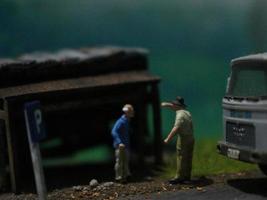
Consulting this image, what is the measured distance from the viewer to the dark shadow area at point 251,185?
12.1 m

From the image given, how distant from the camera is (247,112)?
11734 millimetres

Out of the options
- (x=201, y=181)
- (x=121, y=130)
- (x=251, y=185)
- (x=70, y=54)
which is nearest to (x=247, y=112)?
(x=251, y=185)

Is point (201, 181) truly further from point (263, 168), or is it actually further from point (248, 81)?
point (248, 81)

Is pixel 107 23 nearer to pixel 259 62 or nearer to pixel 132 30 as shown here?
pixel 132 30

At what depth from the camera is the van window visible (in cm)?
1186

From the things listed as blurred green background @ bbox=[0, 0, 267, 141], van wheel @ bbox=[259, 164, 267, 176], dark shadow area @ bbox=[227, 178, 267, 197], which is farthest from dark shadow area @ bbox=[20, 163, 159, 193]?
van wheel @ bbox=[259, 164, 267, 176]

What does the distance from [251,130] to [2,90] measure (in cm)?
466

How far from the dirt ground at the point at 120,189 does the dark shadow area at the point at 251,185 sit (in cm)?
23

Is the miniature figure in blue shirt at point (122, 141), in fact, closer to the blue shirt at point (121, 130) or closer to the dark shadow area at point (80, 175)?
the blue shirt at point (121, 130)

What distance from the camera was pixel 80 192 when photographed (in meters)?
12.6

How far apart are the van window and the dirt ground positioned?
1.68 m

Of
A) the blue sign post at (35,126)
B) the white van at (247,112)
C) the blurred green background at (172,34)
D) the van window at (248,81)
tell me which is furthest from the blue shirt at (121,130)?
the blurred green background at (172,34)

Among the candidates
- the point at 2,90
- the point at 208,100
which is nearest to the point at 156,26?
the point at 208,100

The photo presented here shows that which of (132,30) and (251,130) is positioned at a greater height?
(132,30)
